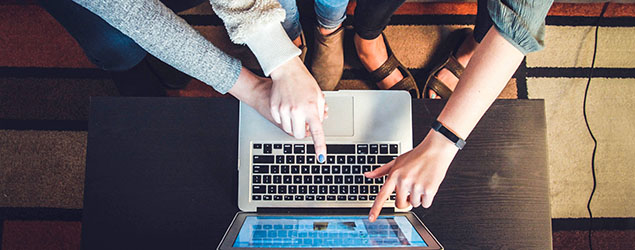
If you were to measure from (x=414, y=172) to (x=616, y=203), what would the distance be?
1.09 meters

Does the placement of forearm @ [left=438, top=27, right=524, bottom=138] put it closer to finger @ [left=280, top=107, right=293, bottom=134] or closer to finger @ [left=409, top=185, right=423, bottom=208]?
finger @ [left=409, top=185, right=423, bottom=208]

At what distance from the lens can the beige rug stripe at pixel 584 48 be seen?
1.25 metres

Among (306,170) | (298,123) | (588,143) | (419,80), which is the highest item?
(298,123)

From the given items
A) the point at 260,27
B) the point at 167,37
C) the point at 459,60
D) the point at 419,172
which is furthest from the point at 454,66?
the point at 167,37

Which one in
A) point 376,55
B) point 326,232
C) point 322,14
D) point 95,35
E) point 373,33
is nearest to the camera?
point 326,232

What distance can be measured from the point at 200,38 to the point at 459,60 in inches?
35.4

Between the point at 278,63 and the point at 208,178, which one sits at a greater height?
the point at 278,63

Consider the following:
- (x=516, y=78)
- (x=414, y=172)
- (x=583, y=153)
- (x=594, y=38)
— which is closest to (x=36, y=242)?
(x=414, y=172)

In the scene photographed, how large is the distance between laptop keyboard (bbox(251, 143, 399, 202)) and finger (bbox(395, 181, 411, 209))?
56mm

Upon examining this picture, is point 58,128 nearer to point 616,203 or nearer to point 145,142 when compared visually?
point 145,142

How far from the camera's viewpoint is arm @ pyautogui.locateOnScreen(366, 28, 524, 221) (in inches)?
23.7

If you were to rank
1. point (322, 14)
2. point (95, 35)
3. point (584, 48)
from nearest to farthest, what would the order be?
point (95, 35)
point (322, 14)
point (584, 48)

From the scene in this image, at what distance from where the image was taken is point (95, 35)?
79 centimetres

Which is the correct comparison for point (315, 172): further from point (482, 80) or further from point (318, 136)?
point (482, 80)
